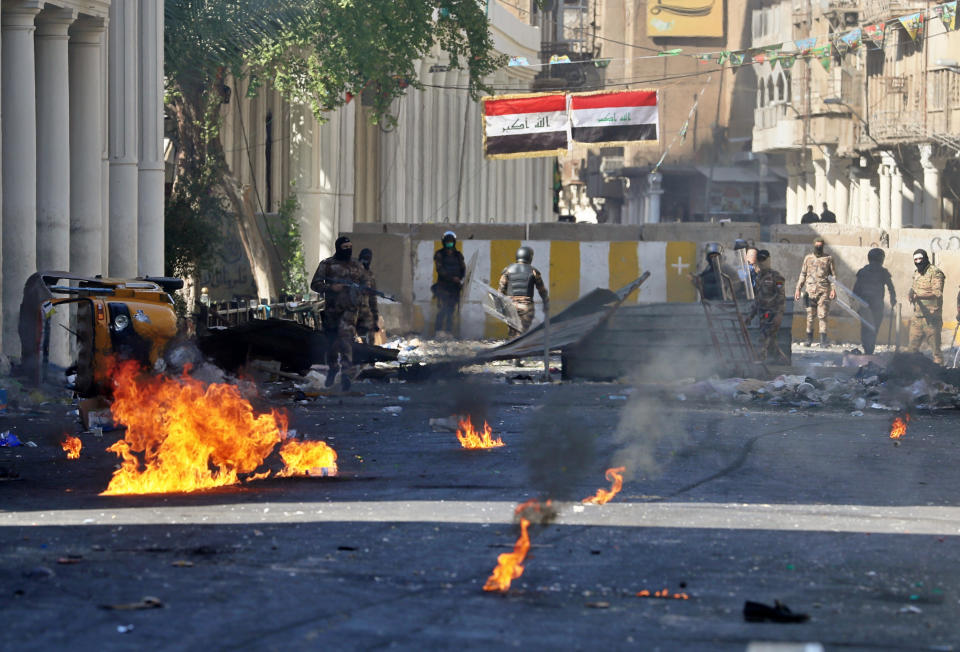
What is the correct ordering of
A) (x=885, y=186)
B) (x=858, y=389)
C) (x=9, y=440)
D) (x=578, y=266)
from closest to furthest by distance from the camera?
(x=9, y=440)
(x=858, y=389)
(x=578, y=266)
(x=885, y=186)

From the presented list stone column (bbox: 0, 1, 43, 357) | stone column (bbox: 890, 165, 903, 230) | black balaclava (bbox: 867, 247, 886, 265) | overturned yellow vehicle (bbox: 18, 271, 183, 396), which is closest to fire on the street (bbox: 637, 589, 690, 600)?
overturned yellow vehicle (bbox: 18, 271, 183, 396)

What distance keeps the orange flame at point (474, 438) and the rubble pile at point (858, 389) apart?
13.5 ft

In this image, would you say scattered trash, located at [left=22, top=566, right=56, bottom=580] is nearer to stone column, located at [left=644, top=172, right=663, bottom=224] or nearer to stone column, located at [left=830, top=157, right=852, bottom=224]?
stone column, located at [left=830, top=157, right=852, bottom=224]

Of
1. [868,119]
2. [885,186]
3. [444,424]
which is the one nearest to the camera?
[444,424]

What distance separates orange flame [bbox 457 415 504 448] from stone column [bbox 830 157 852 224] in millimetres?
43270

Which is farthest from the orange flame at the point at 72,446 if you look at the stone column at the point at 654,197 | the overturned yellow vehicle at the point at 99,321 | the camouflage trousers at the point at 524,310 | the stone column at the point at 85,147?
the stone column at the point at 654,197

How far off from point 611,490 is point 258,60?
56.7 feet

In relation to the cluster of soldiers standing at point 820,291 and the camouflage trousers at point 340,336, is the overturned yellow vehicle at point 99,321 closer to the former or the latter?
the camouflage trousers at point 340,336

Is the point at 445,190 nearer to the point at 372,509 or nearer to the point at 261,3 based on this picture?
the point at 261,3

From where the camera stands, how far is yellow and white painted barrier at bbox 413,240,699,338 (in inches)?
969

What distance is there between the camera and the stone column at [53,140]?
18.2m

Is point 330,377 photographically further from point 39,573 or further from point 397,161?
point 397,161

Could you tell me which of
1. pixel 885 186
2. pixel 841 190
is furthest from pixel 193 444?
pixel 841 190

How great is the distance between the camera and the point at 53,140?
60.1 ft
